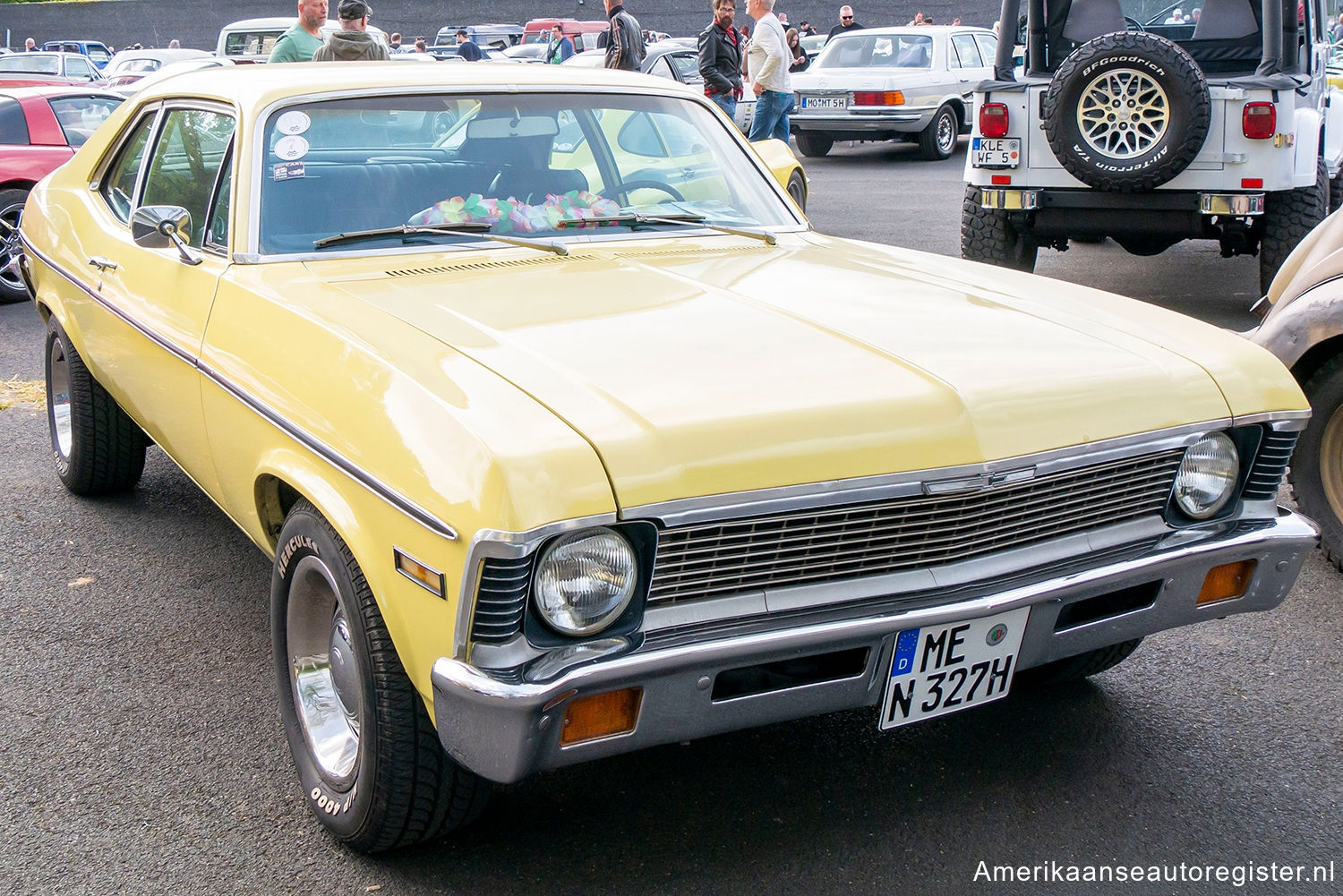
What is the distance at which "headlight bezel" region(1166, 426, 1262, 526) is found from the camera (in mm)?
2606

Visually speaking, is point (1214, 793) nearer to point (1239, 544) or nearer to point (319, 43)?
point (1239, 544)

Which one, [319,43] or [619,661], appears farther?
[319,43]

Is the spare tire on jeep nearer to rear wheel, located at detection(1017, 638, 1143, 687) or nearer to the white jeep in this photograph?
the white jeep

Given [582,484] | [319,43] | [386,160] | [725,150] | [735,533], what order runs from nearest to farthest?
[582,484] < [735,533] < [386,160] < [725,150] < [319,43]

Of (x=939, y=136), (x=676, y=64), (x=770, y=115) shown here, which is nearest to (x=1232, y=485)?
(x=770, y=115)

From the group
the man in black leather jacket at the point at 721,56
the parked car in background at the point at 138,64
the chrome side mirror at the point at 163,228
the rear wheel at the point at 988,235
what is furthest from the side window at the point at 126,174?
the parked car in background at the point at 138,64

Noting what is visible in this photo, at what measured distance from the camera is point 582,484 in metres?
2.00

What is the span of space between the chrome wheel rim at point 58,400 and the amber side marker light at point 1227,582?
3945 millimetres

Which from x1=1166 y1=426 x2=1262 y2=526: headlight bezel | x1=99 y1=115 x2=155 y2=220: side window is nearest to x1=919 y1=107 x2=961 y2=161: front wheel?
x1=99 y1=115 x2=155 y2=220: side window

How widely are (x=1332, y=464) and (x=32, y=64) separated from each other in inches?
820

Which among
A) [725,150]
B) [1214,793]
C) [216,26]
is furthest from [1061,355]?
[216,26]

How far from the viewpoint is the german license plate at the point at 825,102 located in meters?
15.2

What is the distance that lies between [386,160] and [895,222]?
815 cm

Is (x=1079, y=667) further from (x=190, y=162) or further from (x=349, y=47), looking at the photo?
(x=349, y=47)
